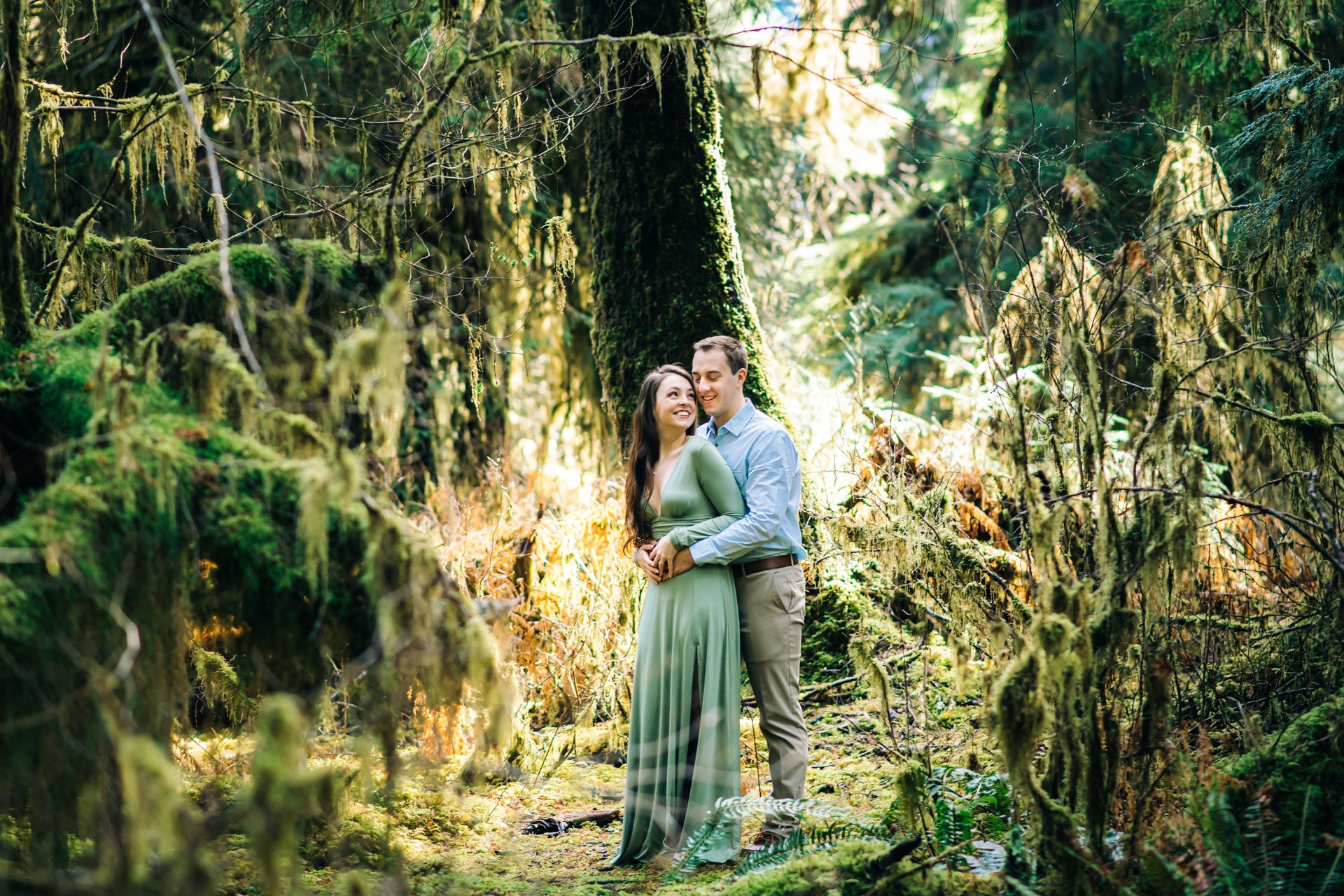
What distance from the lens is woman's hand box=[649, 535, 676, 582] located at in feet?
14.1

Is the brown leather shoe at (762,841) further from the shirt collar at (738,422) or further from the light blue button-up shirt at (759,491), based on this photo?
the shirt collar at (738,422)

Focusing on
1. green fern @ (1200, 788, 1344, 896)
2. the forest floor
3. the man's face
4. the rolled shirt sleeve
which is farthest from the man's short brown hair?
green fern @ (1200, 788, 1344, 896)

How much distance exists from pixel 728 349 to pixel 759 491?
0.76 metres

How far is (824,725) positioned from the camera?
5922 mm

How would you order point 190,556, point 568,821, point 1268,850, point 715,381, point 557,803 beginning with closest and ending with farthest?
1. point 190,556
2. point 1268,850
3. point 715,381
4. point 568,821
5. point 557,803

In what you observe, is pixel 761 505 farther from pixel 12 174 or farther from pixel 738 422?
pixel 12 174

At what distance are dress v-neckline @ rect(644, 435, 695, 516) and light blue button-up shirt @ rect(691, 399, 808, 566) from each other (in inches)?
7.8

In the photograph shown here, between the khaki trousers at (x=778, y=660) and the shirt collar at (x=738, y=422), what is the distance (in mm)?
707

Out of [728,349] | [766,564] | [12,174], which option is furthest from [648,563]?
[12,174]

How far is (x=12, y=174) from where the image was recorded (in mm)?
3250

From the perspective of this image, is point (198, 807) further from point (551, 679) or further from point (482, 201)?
point (482, 201)

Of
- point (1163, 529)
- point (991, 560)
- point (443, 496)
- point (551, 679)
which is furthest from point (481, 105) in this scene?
point (1163, 529)

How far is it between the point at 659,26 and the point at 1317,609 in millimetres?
4598

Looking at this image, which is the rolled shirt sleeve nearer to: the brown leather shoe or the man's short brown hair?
the man's short brown hair
